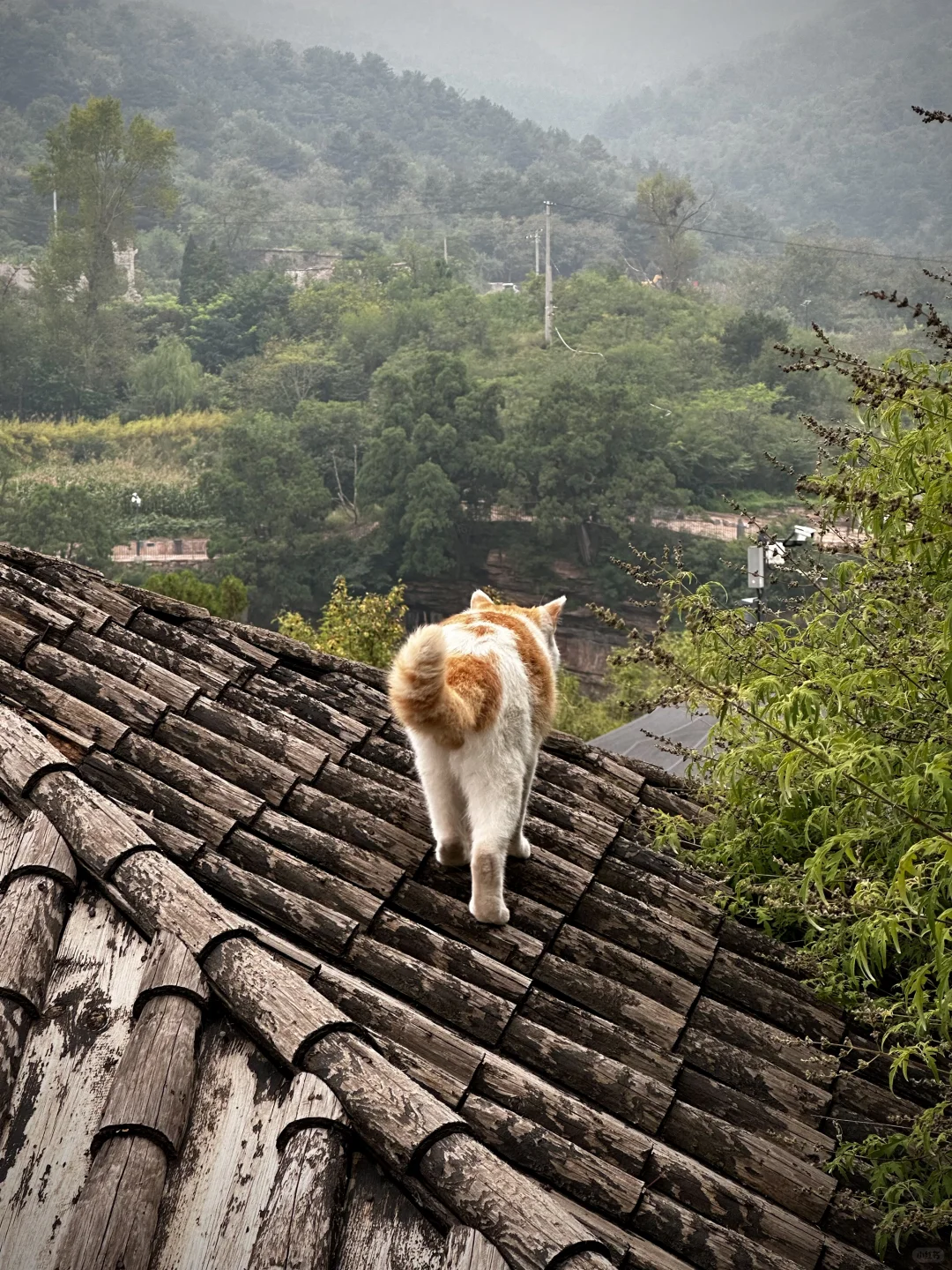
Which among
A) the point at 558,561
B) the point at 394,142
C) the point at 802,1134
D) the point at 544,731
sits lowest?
the point at 558,561

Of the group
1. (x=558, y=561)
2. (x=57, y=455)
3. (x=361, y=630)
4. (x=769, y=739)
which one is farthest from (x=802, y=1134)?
(x=57, y=455)

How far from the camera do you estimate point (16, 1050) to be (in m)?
1.35

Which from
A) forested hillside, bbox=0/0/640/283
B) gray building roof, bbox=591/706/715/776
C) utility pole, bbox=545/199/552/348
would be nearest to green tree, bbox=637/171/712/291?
forested hillside, bbox=0/0/640/283

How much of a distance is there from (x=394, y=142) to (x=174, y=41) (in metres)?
10.2

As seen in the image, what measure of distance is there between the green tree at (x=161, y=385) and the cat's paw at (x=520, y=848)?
30976mm

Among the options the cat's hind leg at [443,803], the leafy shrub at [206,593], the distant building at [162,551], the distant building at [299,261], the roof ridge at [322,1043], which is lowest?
the distant building at [162,551]

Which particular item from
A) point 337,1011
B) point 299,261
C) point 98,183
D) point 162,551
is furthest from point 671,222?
point 337,1011

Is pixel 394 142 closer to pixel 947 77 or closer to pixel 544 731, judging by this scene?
pixel 947 77

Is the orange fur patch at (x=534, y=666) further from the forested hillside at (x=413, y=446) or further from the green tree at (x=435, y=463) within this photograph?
the green tree at (x=435, y=463)

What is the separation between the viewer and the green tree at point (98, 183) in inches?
1266

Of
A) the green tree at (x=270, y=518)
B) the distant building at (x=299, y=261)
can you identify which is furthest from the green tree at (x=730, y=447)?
the distant building at (x=299, y=261)

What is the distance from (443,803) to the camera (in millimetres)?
2125

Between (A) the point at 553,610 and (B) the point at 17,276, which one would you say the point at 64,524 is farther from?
(A) the point at 553,610

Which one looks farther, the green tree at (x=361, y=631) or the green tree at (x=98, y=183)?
the green tree at (x=98, y=183)
